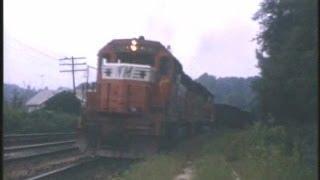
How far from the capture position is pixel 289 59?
17.8 m

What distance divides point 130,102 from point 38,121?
1851 cm

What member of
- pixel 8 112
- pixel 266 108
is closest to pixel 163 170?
pixel 266 108

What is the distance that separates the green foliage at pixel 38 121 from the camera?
107 feet

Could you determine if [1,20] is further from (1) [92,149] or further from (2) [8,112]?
(2) [8,112]

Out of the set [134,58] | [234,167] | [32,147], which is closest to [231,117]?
[32,147]

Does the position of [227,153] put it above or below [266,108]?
below

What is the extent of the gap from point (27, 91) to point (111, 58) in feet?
150

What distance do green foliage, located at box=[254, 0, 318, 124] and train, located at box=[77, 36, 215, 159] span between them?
134 inches

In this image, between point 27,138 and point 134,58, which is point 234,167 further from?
point 27,138

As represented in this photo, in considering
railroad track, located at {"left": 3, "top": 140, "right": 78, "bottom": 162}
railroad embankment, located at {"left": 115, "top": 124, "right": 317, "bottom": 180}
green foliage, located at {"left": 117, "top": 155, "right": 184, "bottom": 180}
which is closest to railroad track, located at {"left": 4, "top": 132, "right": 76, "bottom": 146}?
railroad track, located at {"left": 3, "top": 140, "right": 78, "bottom": 162}

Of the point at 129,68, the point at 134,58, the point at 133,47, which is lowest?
the point at 129,68

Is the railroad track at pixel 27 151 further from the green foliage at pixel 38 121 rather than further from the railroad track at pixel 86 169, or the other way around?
the green foliage at pixel 38 121

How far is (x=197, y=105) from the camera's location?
24453mm

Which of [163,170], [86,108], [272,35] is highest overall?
[272,35]
